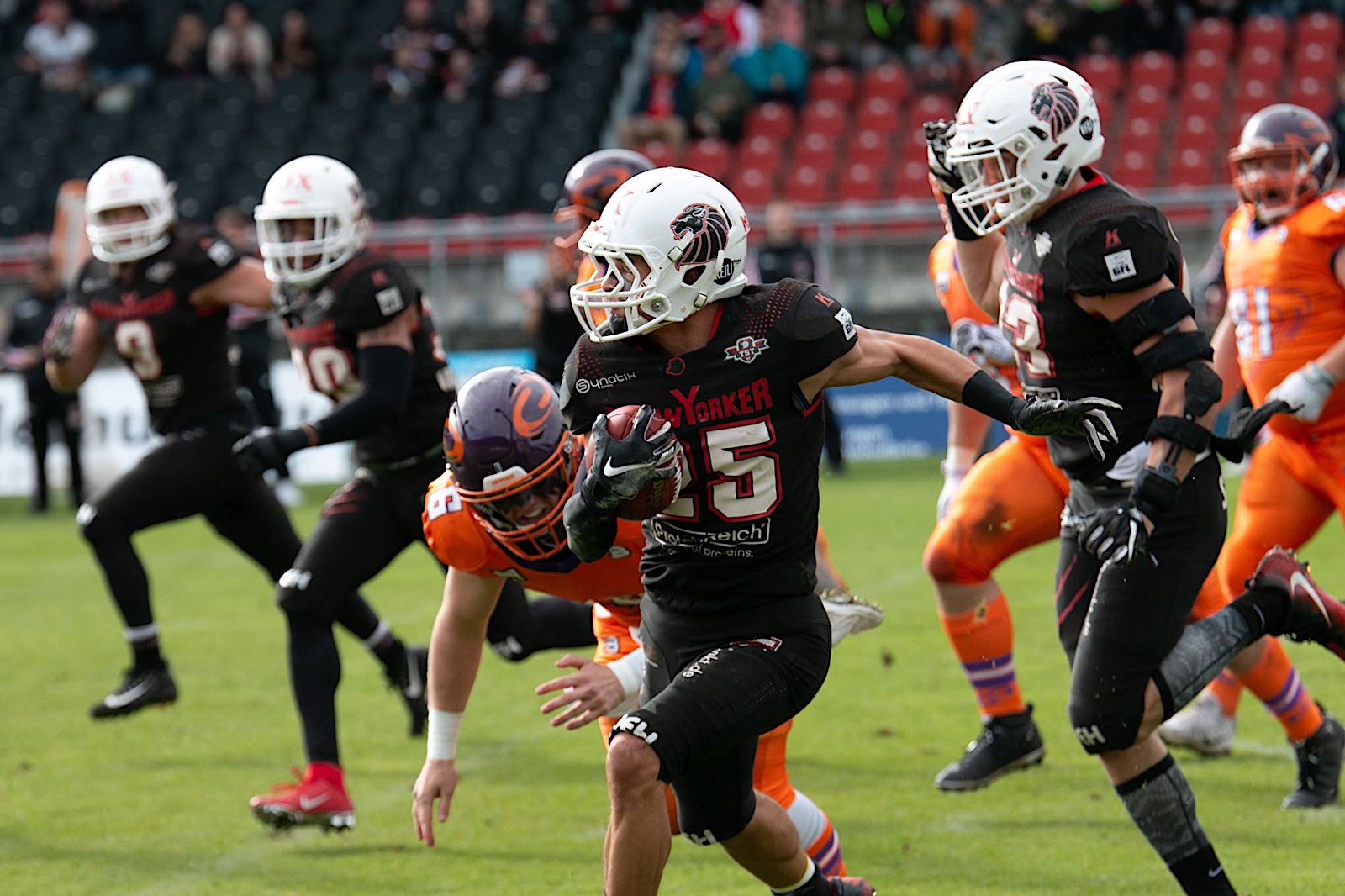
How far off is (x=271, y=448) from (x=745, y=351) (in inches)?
88.7

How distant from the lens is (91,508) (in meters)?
6.25

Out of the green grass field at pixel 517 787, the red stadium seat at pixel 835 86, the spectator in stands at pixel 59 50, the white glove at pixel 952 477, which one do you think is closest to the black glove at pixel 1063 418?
the green grass field at pixel 517 787

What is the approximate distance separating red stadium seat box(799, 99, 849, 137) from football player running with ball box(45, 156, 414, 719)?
444 inches

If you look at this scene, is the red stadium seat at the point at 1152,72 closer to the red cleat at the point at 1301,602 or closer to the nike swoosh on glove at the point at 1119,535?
the red cleat at the point at 1301,602

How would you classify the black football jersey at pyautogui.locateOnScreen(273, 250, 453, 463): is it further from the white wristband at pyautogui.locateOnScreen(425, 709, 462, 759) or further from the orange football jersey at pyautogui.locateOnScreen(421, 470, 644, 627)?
the white wristband at pyautogui.locateOnScreen(425, 709, 462, 759)

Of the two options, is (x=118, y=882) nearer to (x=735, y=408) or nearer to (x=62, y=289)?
(x=735, y=408)

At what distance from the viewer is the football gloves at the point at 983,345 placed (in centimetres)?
560

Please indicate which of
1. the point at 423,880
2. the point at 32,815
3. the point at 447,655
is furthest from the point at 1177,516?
the point at 32,815

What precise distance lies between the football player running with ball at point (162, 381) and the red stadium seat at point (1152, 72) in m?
12.0

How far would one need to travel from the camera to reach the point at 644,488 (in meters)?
3.28

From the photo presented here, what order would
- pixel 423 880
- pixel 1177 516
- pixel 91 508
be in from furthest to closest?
pixel 91 508 < pixel 423 880 < pixel 1177 516

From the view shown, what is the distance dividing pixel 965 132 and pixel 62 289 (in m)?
11.0

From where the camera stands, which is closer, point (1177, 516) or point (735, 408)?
point (735, 408)

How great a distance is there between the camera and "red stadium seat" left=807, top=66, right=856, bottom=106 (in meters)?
17.5
